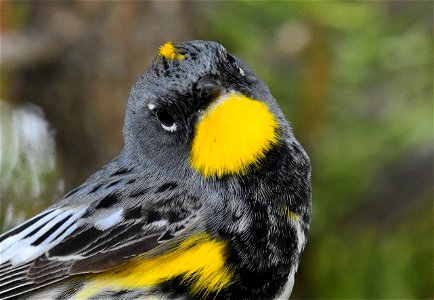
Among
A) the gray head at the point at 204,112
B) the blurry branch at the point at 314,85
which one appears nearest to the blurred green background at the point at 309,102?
the blurry branch at the point at 314,85

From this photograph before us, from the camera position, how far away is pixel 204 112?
9.55ft

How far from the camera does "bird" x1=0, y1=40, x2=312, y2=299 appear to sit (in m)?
2.88

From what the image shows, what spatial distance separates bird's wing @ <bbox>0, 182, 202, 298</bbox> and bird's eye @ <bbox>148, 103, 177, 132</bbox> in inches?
7.7

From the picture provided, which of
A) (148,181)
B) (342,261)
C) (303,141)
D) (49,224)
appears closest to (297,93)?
(303,141)

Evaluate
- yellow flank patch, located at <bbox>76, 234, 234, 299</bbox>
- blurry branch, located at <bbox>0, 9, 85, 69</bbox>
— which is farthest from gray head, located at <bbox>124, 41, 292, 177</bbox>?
blurry branch, located at <bbox>0, 9, 85, 69</bbox>

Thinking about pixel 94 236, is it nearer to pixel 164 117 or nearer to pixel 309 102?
pixel 164 117

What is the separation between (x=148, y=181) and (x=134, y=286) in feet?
1.32

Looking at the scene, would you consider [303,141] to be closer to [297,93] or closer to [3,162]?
[297,93]

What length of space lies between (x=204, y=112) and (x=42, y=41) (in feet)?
4.08

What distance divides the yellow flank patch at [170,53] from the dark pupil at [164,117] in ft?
0.55

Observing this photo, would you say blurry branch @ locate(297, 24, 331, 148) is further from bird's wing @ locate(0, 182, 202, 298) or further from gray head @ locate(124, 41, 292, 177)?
bird's wing @ locate(0, 182, 202, 298)

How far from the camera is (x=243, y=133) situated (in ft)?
9.66

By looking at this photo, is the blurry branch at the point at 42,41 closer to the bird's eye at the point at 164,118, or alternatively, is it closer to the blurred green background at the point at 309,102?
the blurred green background at the point at 309,102

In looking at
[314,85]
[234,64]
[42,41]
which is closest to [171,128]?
[234,64]
